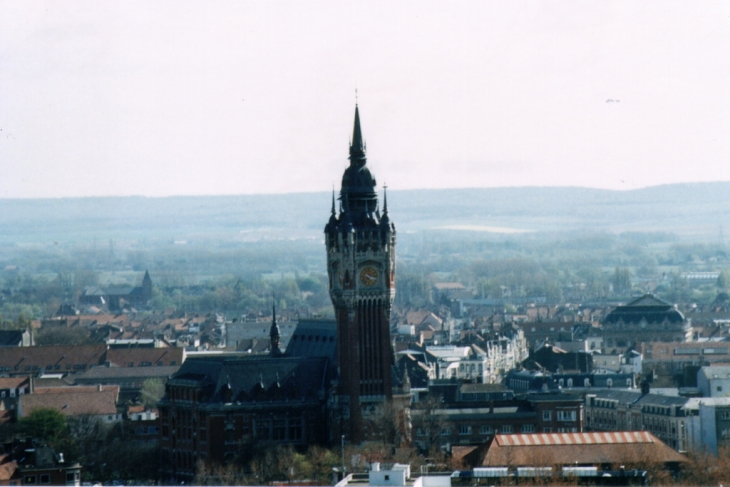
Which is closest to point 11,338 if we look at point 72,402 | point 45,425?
point 72,402

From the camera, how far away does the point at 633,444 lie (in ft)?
251

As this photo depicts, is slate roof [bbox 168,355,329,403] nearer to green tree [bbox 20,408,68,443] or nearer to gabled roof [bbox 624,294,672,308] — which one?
green tree [bbox 20,408,68,443]

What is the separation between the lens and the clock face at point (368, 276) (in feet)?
277

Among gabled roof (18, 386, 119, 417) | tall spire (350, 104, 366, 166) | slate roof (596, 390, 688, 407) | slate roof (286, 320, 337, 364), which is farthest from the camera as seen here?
slate roof (596, 390, 688, 407)

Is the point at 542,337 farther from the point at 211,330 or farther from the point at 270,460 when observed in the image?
the point at 270,460

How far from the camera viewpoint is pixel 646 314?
16075 cm

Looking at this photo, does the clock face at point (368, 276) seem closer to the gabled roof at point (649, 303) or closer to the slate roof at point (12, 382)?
the slate roof at point (12, 382)

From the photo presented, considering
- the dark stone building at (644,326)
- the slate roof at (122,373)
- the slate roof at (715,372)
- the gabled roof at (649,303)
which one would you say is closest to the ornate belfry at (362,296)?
the slate roof at (715,372)

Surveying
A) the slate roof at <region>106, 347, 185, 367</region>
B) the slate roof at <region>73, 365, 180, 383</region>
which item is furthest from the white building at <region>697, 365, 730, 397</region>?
the slate roof at <region>106, 347, 185, 367</region>

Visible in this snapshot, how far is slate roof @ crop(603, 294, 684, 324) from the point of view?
159750 mm

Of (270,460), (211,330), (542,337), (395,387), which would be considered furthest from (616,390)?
(211,330)

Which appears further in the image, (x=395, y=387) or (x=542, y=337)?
(x=542, y=337)

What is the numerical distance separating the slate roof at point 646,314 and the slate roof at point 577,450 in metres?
81.2

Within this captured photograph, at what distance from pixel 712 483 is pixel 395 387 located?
18.4 metres
